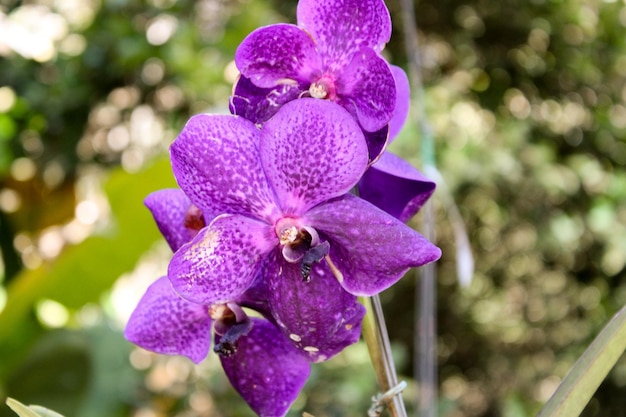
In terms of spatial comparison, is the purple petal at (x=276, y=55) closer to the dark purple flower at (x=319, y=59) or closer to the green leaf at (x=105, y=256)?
the dark purple flower at (x=319, y=59)

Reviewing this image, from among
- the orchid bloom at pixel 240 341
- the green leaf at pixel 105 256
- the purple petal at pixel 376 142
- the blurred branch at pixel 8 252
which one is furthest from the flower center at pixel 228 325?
the blurred branch at pixel 8 252

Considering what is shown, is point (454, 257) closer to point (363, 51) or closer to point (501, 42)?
point (501, 42)

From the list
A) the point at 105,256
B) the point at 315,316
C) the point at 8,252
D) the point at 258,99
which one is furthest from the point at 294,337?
the point at 8,252

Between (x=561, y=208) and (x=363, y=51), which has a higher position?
(x=363, y=51)

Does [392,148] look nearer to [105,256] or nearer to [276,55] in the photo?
[105,256]

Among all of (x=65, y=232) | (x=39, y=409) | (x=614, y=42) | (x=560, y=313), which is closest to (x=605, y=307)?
(x=560, y=313)
